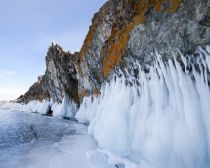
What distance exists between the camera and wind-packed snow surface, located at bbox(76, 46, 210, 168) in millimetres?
7879

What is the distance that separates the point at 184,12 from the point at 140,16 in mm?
3120

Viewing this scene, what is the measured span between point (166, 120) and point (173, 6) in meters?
4.17

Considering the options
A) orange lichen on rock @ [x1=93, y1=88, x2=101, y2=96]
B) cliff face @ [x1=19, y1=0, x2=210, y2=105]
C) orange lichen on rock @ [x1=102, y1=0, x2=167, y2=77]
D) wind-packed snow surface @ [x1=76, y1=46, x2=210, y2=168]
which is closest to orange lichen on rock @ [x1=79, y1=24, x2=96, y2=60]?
cliff face @ [x1=19, y1=0, x2=210, y2=105]

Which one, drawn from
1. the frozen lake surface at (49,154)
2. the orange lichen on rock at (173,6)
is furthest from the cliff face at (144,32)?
the frozen lake surface at (49,154)

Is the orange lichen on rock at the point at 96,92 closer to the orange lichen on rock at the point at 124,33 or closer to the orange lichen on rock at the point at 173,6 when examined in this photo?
the orange lichen on rock at the point at 124,33

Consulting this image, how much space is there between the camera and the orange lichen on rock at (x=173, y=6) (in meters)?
9.05

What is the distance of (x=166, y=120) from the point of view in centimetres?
918

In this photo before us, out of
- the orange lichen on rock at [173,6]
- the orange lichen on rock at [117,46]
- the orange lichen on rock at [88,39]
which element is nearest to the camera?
the orange lichen on rock at [173,6]

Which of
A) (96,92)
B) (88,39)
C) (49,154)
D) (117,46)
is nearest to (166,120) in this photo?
(49,154)

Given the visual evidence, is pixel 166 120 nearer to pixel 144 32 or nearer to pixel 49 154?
pixel 144 32

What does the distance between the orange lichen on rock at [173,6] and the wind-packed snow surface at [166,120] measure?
177 centimetres

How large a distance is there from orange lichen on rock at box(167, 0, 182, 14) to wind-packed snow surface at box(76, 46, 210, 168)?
69.8 inches

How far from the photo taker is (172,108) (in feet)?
30.4

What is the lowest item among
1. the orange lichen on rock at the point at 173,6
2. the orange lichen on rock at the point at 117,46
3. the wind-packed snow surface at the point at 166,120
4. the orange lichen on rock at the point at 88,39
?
the wind-packed snow surface at the point at 166,120
